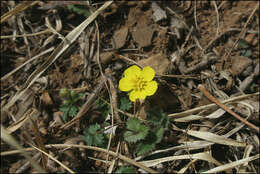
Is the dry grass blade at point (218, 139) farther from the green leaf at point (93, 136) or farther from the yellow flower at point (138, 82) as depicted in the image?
the green leaf at point (93, 136)

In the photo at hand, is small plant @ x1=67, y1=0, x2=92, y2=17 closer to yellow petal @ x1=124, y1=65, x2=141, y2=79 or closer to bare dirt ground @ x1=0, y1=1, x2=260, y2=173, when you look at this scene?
bare dirt ground @ x1=0, y1=1, x2=260, y2=173

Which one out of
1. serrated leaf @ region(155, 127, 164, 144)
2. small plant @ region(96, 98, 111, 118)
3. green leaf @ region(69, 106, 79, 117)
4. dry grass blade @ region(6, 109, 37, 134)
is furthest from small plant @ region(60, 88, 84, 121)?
serrated leaf @ region(155, 127, 164, 144)

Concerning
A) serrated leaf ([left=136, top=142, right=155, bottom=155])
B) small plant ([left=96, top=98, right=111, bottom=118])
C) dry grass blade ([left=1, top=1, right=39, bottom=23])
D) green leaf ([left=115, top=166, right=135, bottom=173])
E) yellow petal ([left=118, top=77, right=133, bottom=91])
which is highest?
dry grass blade ([left=1, top=1, right=39, bottom=23])

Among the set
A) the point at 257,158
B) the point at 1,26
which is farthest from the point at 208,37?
the point at 1,26

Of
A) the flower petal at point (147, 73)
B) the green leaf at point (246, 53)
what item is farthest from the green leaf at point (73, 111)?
the green leaf at point (246, 53)

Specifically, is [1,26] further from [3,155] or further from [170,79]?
[170,79]

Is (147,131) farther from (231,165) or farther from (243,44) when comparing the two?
(243,44)
